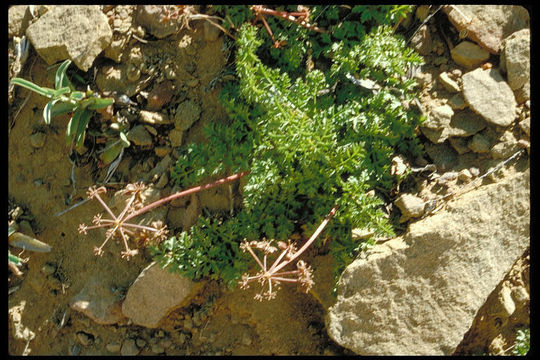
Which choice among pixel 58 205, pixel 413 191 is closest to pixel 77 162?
pixel 58 205

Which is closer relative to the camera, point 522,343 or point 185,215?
point 522,343

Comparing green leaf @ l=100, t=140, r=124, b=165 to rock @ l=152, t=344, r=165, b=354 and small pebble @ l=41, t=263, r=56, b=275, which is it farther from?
rock @ l=152, t=344, r=165, b=354

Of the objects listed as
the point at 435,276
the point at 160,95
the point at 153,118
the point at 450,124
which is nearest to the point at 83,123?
the point at 153,118

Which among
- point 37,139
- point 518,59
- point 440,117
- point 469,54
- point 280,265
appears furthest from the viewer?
point 37,139

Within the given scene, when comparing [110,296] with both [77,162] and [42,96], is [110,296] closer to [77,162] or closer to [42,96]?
[77,162]

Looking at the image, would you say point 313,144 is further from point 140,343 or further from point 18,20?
point 18,20

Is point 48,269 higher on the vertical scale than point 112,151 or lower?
lower

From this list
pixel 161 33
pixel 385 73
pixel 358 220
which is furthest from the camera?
pixel 161 33
